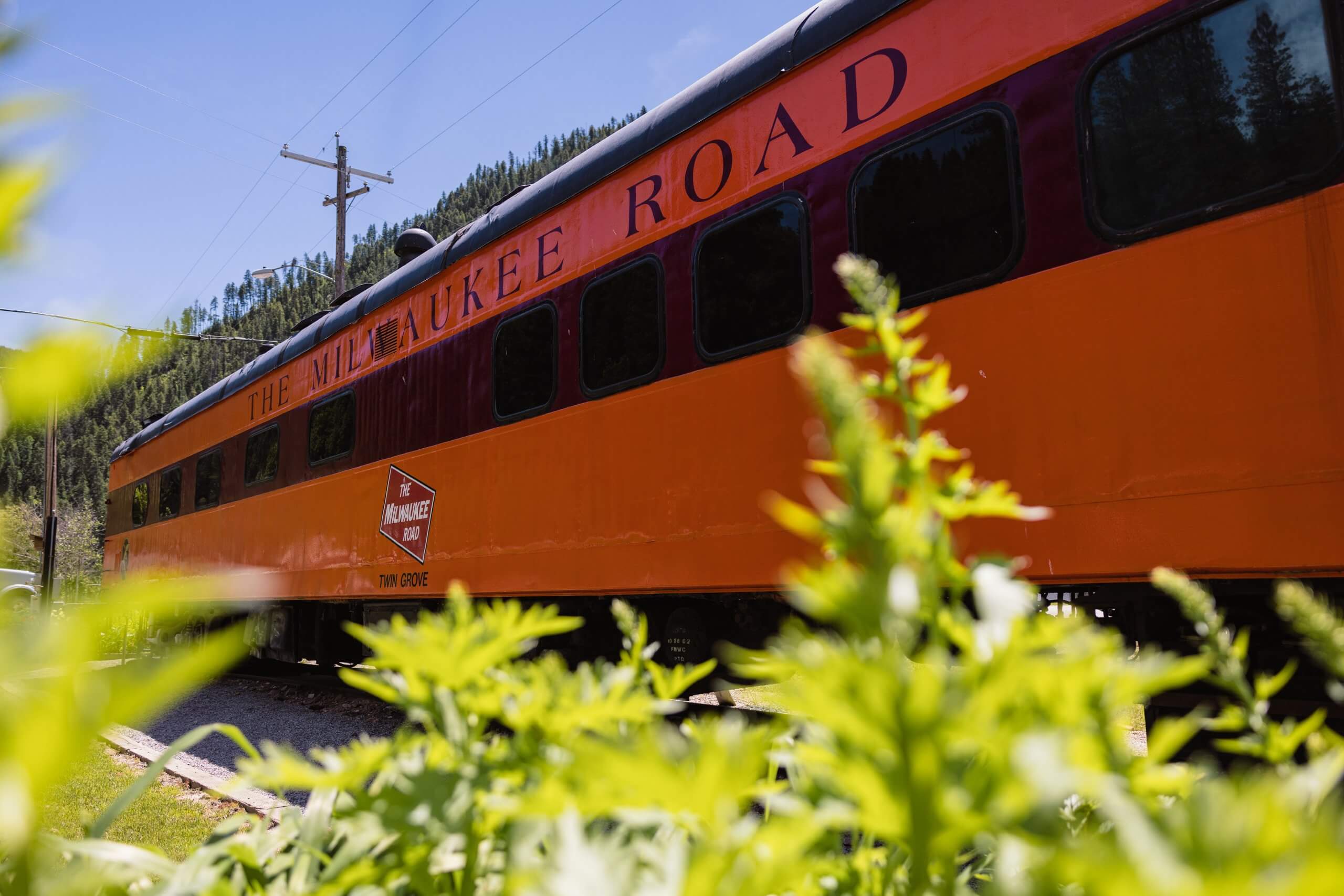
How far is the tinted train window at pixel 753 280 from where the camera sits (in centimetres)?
424

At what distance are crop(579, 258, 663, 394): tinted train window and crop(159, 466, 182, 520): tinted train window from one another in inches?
404

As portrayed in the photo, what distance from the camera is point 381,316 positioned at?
8.02 meters

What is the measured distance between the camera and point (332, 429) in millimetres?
8570

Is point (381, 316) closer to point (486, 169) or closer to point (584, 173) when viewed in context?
point (584, 173)

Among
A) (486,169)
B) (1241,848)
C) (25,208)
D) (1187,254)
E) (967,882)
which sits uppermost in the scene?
(486,169)

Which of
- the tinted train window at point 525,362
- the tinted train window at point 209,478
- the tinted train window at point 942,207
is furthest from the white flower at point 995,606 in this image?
the tinted train window at point 209,478

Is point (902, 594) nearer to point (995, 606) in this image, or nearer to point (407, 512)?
point (995, 606)

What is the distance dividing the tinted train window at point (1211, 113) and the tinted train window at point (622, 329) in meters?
2.40

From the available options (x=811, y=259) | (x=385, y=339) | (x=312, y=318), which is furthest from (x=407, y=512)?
(x=811, y=259)

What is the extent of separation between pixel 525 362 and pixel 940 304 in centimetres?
310

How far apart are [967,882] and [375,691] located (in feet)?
2.01

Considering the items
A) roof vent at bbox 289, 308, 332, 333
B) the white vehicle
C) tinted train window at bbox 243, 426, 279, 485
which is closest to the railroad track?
tinted train window at bbox 243, 426, 279, 485

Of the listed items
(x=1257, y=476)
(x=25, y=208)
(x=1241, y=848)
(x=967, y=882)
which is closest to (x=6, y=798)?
(x=25, y=208)

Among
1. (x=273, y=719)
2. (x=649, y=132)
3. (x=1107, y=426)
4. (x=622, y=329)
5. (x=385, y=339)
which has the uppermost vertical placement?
(x=649, y=132)
